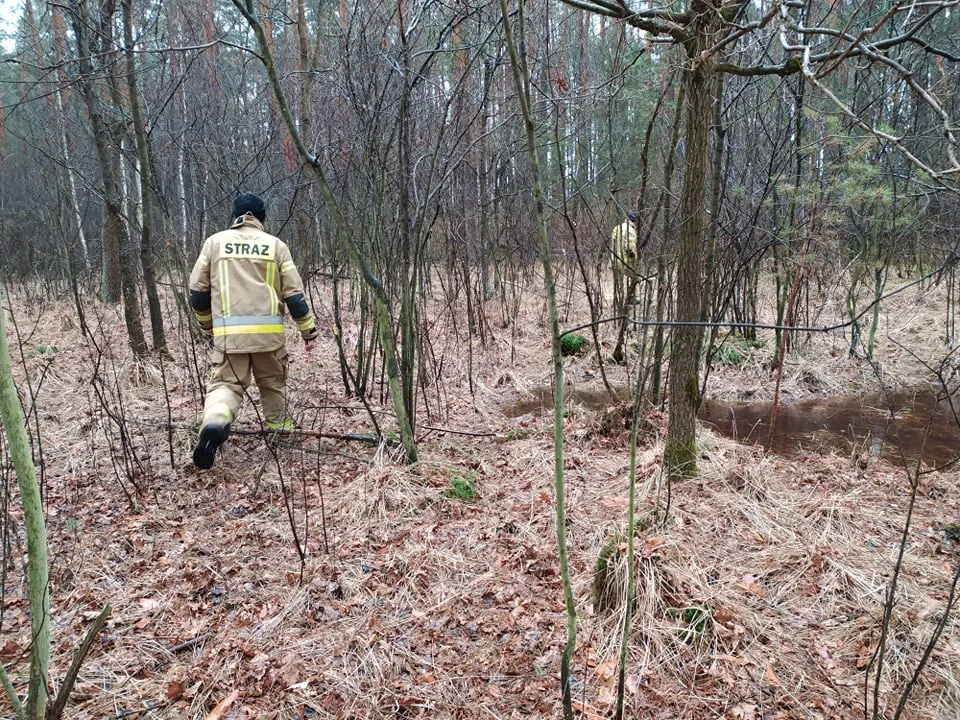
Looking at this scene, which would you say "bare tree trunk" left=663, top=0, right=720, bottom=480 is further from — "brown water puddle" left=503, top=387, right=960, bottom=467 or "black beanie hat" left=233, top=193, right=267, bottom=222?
"black beanie hat" left=233, top=193, right=267, bottom=222

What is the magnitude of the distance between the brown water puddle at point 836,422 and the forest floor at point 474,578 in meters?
0.54

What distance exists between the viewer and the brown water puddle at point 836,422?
197 inches

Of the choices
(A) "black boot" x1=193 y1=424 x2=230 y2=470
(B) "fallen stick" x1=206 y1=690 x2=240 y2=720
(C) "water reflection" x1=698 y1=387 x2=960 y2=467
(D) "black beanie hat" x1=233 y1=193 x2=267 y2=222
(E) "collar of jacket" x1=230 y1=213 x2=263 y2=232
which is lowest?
(B) "fallen stick" x1=206 y1=690 x2=240 y2=720

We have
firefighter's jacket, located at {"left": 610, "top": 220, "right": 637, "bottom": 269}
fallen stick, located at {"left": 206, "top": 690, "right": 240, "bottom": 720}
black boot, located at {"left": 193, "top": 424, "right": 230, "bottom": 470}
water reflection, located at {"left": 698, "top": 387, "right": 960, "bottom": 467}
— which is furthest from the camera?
firefighter's jacket, located at {"left": 610, "top": 220, "right": 637, "bottom": 269}

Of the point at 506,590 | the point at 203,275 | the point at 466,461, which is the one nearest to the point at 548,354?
the point at 466,461

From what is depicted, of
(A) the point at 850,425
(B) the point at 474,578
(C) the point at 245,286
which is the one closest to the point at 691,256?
(B) the point at 474,578

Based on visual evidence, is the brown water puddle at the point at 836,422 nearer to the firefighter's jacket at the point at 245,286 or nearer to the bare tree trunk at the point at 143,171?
the firefighter's jacket at the point at 245,286

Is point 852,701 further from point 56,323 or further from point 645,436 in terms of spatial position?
point 56,323

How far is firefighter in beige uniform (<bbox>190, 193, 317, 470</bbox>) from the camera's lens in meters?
4.22

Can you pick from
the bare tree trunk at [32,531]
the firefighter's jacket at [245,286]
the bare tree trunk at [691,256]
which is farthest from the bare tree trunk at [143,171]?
the bare tree trunk at [32,531]

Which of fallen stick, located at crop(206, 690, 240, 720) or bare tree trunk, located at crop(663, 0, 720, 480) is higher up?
bare tree trunk, located at crop(663, 0, 720, 480)

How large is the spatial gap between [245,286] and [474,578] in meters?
2.64

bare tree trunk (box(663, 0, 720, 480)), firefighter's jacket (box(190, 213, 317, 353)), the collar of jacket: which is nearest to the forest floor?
bare tree trunk (box(663, 0, 720, 480))

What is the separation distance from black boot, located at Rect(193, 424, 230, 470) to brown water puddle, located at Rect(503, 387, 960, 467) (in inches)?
116
